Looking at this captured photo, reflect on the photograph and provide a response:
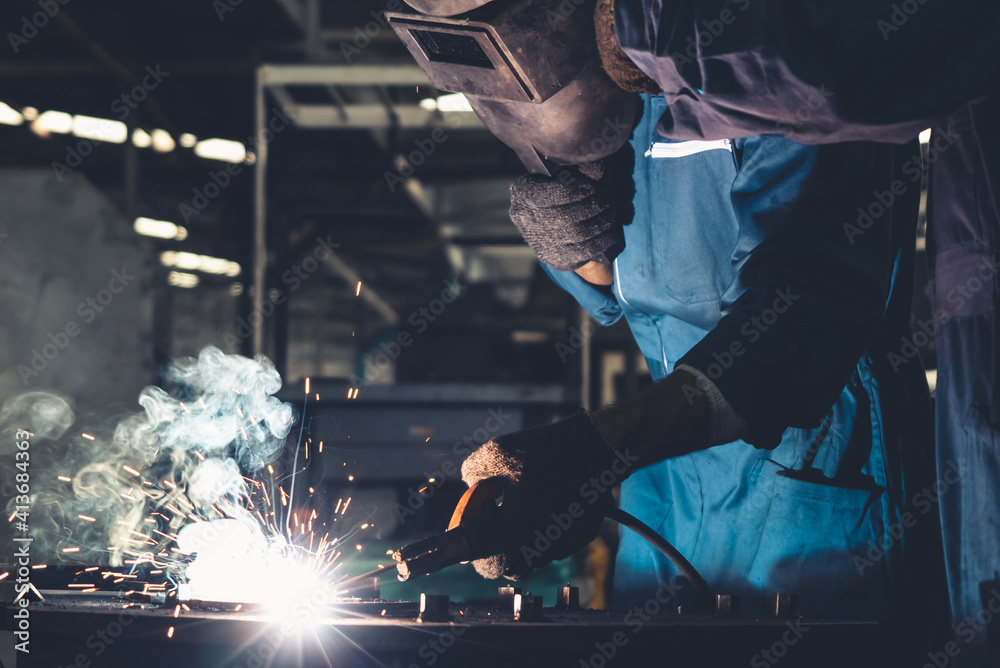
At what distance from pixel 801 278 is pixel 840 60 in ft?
0.98

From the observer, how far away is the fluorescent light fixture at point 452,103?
15.5 feet

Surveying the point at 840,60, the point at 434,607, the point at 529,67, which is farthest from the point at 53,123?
the point at 840,60

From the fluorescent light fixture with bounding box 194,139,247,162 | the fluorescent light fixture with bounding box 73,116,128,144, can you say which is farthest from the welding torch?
the fluorescent light fixture with bounding box 194,139,247,162

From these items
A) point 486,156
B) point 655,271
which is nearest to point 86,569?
point 655,271

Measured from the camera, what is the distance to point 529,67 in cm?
140

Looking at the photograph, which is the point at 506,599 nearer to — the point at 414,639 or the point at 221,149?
the point at 414,639

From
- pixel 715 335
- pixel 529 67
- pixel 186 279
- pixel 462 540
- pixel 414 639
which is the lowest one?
pixel 414 639

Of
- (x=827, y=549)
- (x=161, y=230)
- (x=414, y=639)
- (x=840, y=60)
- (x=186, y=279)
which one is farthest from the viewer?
(x=186, y=279)

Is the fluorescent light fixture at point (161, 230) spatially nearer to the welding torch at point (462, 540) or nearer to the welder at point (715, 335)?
the welder at point (715, 335)

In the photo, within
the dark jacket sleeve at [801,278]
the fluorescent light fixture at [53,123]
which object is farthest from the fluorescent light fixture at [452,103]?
the dark jacket sleeve at [801,278]

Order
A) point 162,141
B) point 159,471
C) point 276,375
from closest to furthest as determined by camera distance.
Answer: point 159,471, point 276,375, point 162,141

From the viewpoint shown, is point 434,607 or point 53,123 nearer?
point 434,607

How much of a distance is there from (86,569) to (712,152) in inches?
52.9

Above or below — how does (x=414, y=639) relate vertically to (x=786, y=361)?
below
